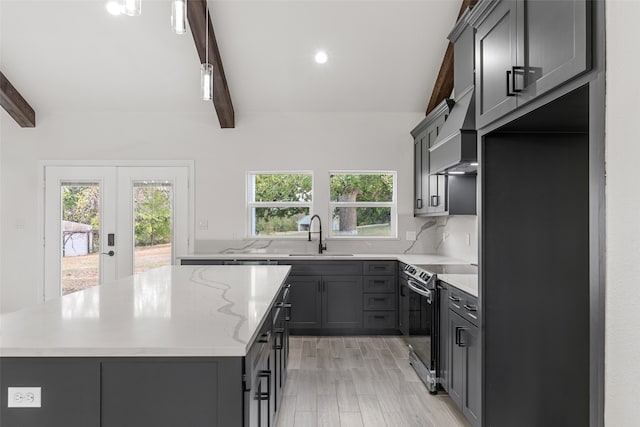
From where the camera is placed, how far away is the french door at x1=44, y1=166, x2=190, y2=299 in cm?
533

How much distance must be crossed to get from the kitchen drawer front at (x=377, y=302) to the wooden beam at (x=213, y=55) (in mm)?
2734

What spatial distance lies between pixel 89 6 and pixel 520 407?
483cm

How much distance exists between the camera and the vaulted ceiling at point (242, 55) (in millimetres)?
4027

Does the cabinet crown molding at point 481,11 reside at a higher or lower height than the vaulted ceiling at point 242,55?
lower

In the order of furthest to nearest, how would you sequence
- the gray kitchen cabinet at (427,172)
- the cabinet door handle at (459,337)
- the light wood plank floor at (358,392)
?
the gray kitchen cabinet at (427,172) → the light wood plank floor at (358,392) → the cabinet door handle at (459,337)

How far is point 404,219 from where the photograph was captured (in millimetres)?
5320

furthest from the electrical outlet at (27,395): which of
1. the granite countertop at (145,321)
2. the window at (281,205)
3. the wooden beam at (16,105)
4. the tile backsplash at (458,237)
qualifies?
the wooden beam at (16,105)

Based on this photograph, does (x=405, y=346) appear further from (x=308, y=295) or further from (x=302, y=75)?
(x=302, y=75)

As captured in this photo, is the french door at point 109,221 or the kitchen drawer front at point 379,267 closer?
the kitchen drawer front at point 379,267

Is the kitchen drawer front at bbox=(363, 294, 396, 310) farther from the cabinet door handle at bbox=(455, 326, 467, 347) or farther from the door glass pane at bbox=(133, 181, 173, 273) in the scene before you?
the door glass pane at bbox=(133, 181, 173, 273)

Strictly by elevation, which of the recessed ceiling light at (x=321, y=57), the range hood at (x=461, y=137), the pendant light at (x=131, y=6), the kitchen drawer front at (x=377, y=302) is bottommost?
the kitchen drawer front at (x=377, y=302)

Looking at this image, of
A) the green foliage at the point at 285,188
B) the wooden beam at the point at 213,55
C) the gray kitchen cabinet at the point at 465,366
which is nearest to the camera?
the gray kitchen cabinet at the point at 465,366

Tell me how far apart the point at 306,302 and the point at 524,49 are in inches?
140

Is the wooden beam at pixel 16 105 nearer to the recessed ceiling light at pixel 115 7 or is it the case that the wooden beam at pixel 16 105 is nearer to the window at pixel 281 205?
the window at pixel 281 205
